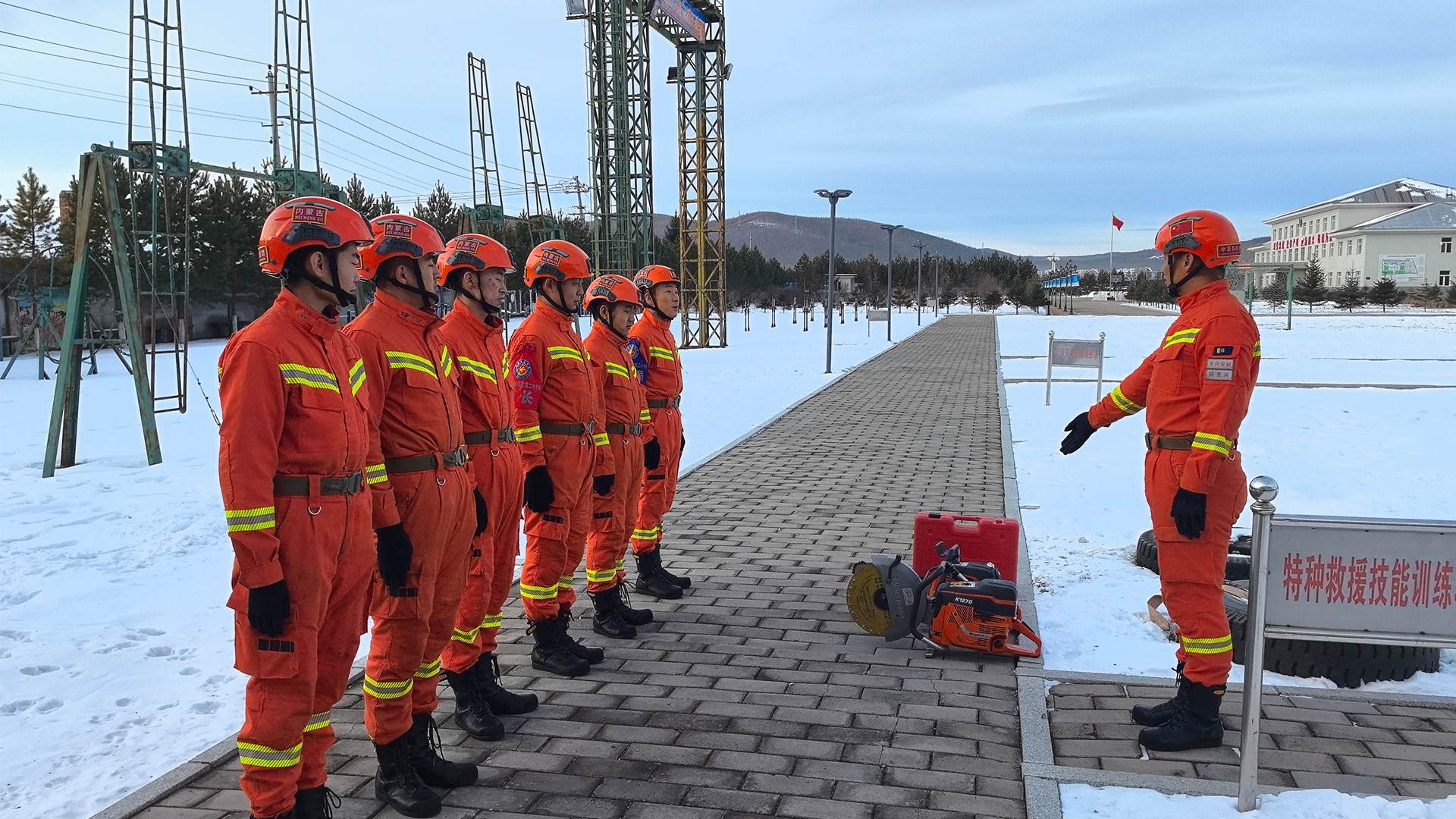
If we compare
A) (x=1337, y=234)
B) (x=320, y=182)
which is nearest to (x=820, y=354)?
(x=320, y=182)

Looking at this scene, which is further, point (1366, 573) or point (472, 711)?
point (472, 711)

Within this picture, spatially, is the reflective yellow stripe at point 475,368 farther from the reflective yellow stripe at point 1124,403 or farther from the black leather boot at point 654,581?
the reflective yellow stripe at point 1124,403

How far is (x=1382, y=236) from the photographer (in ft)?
319

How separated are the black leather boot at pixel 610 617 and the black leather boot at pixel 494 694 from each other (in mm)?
1052

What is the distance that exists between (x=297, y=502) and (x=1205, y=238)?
4.00 meters

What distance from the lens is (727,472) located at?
1080 centimetres

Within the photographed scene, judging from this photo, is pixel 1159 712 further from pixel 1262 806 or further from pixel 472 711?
pixel 472 711

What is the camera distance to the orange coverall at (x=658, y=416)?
6.26 meters

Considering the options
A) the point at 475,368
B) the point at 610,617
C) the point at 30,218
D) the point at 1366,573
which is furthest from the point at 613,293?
the point at 30,218

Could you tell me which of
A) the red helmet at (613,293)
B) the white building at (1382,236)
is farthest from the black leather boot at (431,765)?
the white building at (1382,236)

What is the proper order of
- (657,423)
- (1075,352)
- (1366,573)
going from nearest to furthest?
(1366,573) < (657,423) < (1075,352)

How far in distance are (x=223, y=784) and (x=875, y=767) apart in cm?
270

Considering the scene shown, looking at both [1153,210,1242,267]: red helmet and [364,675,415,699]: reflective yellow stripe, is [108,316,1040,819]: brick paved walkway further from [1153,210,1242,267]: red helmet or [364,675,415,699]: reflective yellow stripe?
[1153,210,1242,267]: red helmet

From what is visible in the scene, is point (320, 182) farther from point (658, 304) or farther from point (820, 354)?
point (820, 354)
